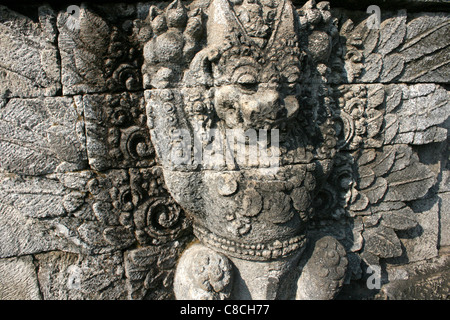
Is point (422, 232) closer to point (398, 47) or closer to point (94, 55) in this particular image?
point (398, 47)

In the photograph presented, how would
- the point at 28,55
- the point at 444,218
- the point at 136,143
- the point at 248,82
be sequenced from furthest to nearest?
1. the point at 444,218
2. the point at 136,143
3. the point at 28,55
4. the point at 248,82

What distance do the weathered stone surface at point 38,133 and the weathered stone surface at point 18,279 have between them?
575 mm

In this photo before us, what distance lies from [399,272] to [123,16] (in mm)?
2524

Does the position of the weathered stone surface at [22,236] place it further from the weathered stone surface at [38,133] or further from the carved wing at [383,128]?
the carved wing at [383,128]

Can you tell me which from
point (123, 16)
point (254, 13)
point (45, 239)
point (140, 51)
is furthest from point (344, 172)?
point (45, 239)

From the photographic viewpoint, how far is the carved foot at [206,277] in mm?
1602

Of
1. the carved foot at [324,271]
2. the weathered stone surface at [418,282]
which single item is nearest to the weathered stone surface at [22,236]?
the carved foot at [324,271]

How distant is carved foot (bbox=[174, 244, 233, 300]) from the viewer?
160 cm

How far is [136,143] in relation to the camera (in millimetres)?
1667

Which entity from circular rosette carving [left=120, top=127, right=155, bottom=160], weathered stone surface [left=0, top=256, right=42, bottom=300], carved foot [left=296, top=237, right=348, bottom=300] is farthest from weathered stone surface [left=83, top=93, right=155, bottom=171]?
carved foot [left=296, top=237, right=348, bottom=300]

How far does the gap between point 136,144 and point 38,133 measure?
517mm

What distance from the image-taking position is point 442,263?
90.4 inches

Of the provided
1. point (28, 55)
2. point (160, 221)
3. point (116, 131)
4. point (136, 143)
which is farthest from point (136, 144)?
point (28, 55)
